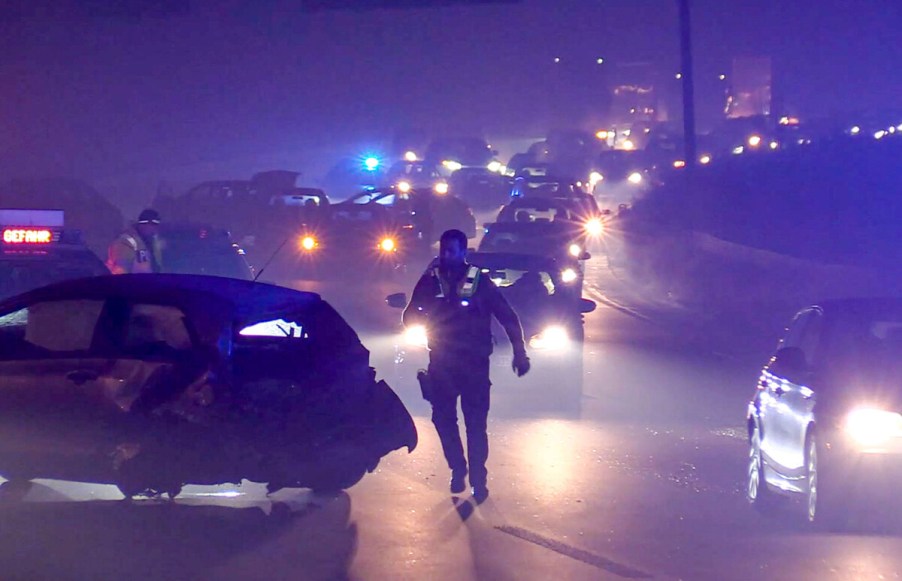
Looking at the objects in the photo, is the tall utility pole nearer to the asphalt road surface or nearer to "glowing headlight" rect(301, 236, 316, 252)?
"glowing headlight" rect(301, 236, 316, 252)

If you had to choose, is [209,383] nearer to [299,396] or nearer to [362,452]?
[299,396]

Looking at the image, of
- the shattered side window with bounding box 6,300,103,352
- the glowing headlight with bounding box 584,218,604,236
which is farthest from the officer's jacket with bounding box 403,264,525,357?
the glowing headlight with bounding box 584,218,604,236

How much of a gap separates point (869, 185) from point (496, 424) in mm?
30233

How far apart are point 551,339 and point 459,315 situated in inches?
343

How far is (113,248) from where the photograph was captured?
15.4 meters

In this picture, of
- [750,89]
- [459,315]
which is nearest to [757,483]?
[459,315]

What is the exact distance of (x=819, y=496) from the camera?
26.8 ft

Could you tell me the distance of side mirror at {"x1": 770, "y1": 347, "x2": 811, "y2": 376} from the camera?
8680 mm

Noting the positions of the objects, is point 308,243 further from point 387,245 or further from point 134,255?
point 134,255

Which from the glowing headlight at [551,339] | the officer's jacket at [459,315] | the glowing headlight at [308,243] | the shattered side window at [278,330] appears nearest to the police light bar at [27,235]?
the glowing headlight at [551,339]

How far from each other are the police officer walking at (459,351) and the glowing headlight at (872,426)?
2.23m

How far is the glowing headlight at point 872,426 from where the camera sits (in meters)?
7.88

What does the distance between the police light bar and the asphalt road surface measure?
5367 mm

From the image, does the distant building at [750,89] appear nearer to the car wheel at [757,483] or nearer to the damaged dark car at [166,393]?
the car wheel at [757,483]
